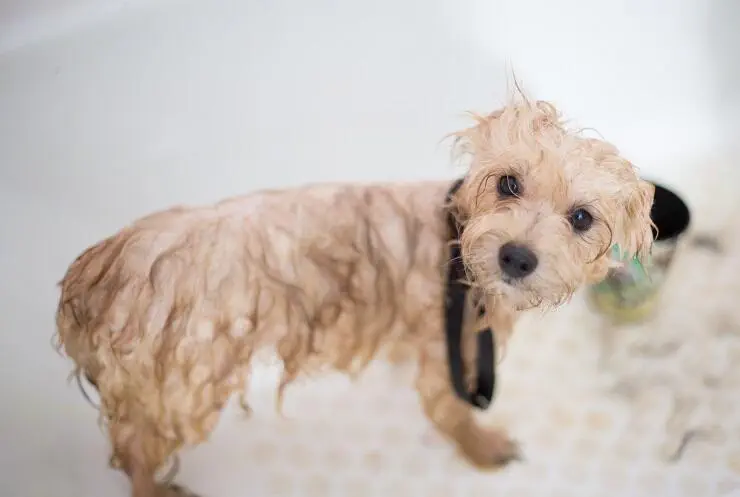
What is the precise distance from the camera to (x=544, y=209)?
73 centimetres

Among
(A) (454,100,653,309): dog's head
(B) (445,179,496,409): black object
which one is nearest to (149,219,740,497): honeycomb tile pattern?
(B) (445,179,496,409): black object

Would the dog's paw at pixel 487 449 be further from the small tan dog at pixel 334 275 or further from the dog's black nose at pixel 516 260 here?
the dog's black nose at pixel 516 260

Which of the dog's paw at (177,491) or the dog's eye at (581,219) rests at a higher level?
the dog's eye at (581,219)

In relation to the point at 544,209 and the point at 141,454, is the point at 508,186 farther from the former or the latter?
the point at 141,454

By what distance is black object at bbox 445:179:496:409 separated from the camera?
903 mm

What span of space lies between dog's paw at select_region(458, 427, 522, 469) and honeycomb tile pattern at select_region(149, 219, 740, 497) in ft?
0.06

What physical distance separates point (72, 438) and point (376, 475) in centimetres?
49

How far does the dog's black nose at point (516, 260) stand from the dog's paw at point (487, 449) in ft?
1.59

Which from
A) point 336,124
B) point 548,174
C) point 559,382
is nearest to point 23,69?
point 336,124

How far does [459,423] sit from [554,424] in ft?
Answer: 0.61

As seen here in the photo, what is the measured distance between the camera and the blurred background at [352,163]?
91 centimetres

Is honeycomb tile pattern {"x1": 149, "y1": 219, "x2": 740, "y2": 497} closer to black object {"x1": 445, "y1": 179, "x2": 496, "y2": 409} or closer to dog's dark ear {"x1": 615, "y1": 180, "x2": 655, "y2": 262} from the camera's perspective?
black object {"x1": 445, "y1": 179, "x2": 496, "y2": 409}

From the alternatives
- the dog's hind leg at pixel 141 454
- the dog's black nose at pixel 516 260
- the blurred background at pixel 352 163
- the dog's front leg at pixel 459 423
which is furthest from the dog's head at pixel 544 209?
the dog's hind leg at pixel 141 454

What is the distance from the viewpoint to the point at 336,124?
1134 mm
